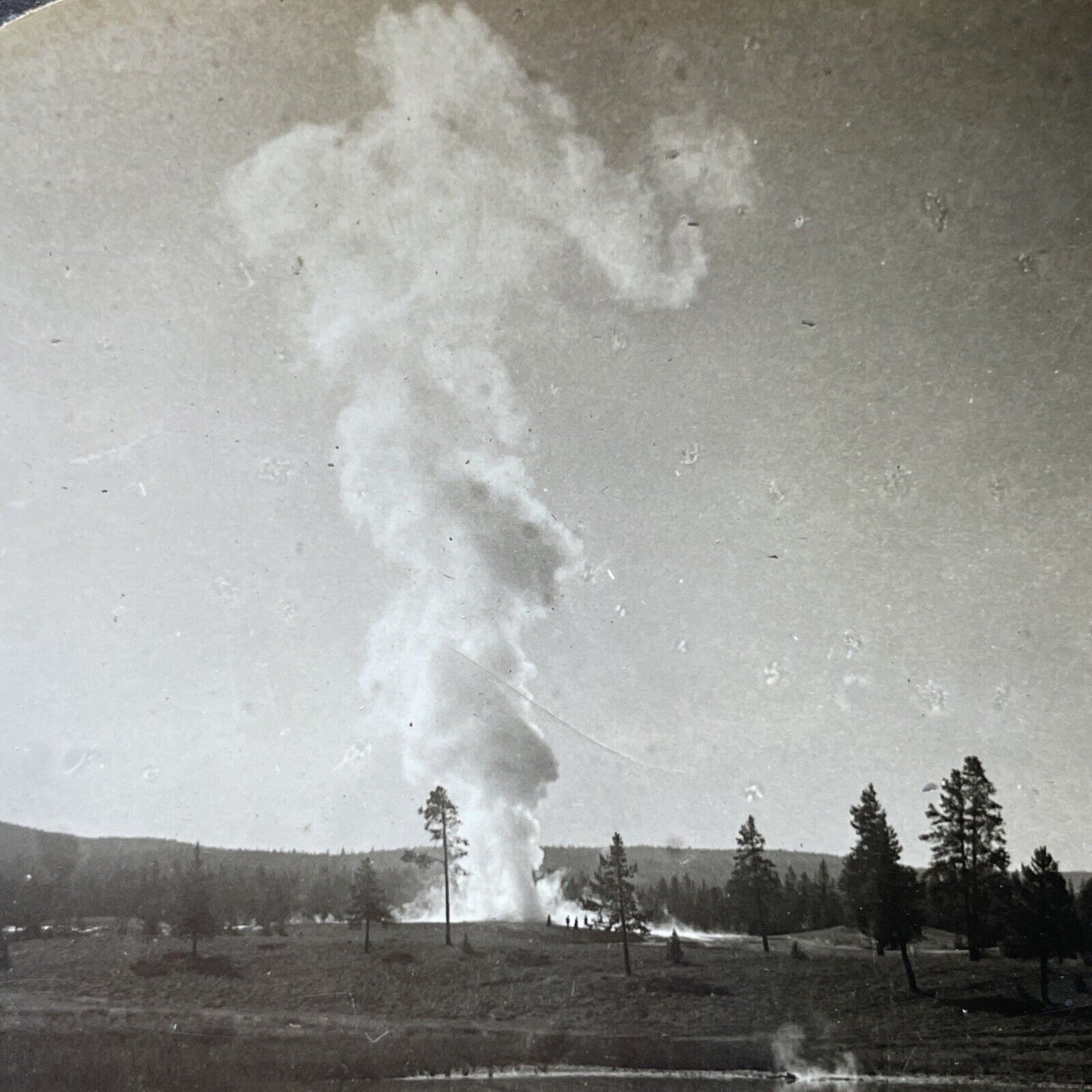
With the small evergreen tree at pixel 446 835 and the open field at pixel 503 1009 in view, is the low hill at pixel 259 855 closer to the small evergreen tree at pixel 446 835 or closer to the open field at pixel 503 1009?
the small evergreen tree at pixel 446 835

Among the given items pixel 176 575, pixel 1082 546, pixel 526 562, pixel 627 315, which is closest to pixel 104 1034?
pixel 176 575

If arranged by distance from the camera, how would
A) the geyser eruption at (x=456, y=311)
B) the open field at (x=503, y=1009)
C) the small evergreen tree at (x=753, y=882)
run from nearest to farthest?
the geyser eruption at (x=456, y=311) < the open field at (x=503, y=1009) < the small evergreen tree at (x=753, y=882)


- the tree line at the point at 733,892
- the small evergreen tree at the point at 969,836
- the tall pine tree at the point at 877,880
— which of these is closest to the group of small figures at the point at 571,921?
the tree line at the point at 733,892

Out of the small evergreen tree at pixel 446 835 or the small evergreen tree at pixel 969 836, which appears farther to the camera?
the small evergreen tree at pixel 446 835

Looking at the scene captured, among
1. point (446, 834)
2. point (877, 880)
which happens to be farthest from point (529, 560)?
point (877, 880)

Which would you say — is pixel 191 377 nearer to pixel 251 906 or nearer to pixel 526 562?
pixel 526 562

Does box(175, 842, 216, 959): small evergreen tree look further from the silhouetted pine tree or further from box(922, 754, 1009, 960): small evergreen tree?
box(922, 754, 1009, 960): small evergreen tree

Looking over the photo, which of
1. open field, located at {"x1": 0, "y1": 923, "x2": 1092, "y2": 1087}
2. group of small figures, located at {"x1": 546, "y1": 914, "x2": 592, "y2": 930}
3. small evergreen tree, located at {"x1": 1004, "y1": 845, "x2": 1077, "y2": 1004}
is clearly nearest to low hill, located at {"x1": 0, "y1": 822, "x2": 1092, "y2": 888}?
group of small figures, located at {"x1": 546, "y1": 914, "x2": 592, "y2": 930}
